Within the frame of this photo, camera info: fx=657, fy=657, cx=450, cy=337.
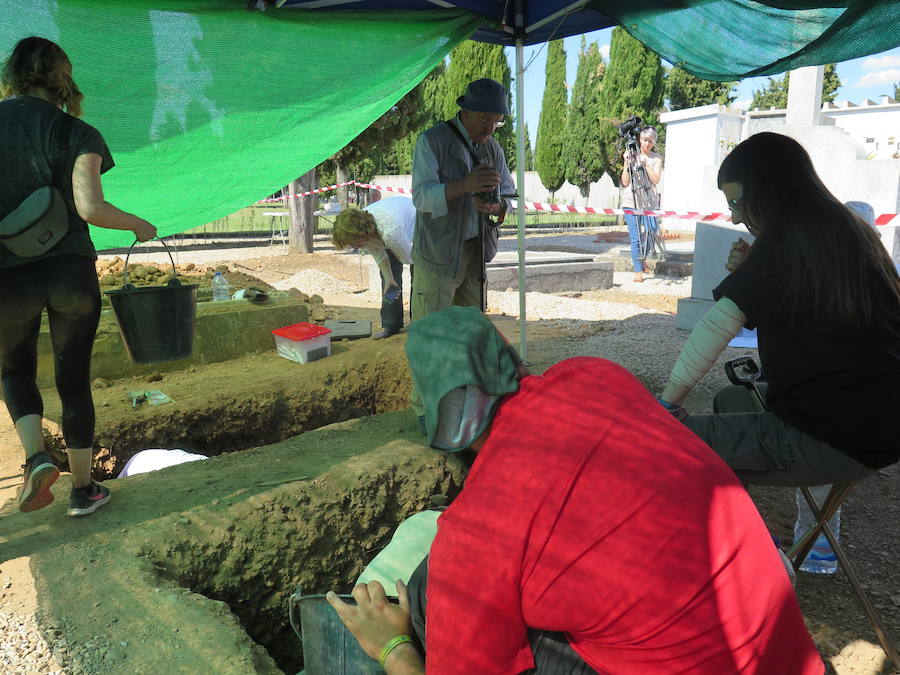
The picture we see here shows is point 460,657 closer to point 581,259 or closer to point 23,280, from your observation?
point 23,280

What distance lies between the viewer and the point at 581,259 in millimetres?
10031

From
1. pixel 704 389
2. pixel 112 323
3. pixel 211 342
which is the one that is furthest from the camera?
pixel 211 342

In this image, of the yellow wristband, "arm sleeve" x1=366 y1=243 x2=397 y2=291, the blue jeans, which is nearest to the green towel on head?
the yellow wristband

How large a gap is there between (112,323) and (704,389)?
14.2 feet

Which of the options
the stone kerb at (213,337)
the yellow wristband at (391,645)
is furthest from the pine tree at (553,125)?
the yellow wristband at (391,645)

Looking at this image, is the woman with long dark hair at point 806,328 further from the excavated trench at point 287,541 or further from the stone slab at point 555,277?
the stone slab at point 555,277

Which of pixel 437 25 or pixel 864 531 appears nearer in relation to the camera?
pixel 864 531

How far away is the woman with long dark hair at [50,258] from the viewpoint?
83.9 inches

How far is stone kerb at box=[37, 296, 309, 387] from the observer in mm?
4703

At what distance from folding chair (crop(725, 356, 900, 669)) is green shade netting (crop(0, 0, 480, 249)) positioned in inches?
107

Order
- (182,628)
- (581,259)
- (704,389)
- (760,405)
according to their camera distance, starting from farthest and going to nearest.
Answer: (581,259) < (704,389) < (760,405) < (182,628)

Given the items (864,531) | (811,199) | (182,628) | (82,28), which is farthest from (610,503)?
(82,28)

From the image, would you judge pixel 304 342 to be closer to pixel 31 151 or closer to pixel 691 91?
pixel 31 151

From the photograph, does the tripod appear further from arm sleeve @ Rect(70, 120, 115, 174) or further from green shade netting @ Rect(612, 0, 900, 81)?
arm sleeve @ Rect(70, 120, 115, 174)
